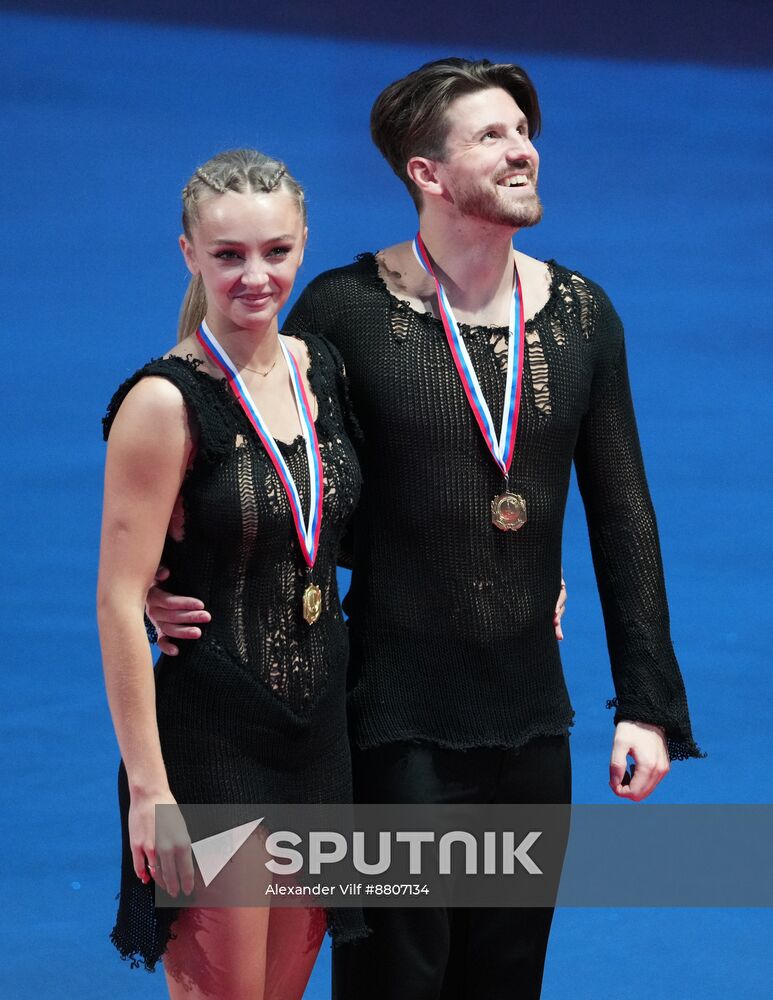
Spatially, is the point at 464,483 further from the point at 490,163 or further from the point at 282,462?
the point at 490,163

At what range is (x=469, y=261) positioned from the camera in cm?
310

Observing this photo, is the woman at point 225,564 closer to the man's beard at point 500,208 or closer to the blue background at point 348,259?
the man's beard at point 500,208

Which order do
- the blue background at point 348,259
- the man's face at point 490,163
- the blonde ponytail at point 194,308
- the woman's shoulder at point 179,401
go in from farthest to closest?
1. the blue background at point 348,259
2. the man's face at point 490,163
3. the blonde ponytail at point 194,308
4. the woman's shoulder at point 179,401

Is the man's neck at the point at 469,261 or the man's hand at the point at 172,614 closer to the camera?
the man's hand at the point at 172,614

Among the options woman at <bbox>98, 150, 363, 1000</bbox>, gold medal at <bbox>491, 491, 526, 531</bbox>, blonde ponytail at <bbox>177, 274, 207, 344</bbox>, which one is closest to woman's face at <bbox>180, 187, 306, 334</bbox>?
woman at <bbox>98, 150, 363, 1000</bbox>

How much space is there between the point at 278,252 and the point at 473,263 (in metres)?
0.44

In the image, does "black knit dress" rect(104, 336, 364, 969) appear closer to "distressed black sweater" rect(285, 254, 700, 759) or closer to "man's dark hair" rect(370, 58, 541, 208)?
"distressed black sweater" rect(285, 254, 700, 759)

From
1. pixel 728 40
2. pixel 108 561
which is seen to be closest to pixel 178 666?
pixel 108 561

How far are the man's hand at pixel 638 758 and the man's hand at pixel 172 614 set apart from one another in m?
0.81

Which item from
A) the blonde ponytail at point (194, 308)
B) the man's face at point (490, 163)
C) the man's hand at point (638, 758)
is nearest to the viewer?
the blonde ponytail at point (194, 308)

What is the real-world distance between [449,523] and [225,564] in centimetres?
44

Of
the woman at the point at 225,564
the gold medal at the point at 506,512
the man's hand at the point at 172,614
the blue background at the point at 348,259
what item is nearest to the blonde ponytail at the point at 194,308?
the woman at the point at 225,564

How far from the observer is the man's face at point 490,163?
303cm

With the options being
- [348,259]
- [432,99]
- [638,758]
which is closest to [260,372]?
[432,99]
